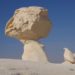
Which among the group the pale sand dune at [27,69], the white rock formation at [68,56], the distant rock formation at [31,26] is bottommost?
the white rock formation at [68,56]

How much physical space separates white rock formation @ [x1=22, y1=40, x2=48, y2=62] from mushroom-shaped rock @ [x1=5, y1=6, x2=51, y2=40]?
22.7 inches

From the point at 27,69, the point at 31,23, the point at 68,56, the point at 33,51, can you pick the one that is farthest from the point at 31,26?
the point at 27,69

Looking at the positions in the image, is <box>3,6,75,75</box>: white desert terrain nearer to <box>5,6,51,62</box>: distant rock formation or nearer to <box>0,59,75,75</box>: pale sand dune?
<box>5,6,51,62</box>: distant rock formation

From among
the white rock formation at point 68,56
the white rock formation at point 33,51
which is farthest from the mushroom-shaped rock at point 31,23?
the white rock formation at point 68,56

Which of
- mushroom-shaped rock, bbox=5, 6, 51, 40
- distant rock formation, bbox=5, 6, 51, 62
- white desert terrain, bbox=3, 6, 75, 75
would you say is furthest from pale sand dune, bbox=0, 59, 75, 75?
mushroom-shaped rock, bbox=5, 6, 51, 40

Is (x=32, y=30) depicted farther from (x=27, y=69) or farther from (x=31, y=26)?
(x=27, y=69)

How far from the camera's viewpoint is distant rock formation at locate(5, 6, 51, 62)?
19672 mm

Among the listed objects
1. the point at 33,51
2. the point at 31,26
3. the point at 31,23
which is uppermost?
the point at 31,23

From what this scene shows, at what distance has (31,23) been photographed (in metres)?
19.9

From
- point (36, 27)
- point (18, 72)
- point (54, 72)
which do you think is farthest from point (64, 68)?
point (36, 27)

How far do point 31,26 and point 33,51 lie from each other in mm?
1787

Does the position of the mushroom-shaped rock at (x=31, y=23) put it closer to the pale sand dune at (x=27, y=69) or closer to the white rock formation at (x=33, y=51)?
the white rock formation at (x=33, y=51)

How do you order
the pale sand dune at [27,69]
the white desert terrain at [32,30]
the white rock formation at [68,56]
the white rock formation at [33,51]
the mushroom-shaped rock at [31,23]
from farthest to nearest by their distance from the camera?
1. the white rock formation at [68,56]
2. the mushroom-shaped rock at [31,23]
3. the white desert terrain at [32,30]
4. the white rock formation at [33,51]
5. the pale sand dune at [27,69]

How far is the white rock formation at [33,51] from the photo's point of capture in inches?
746
